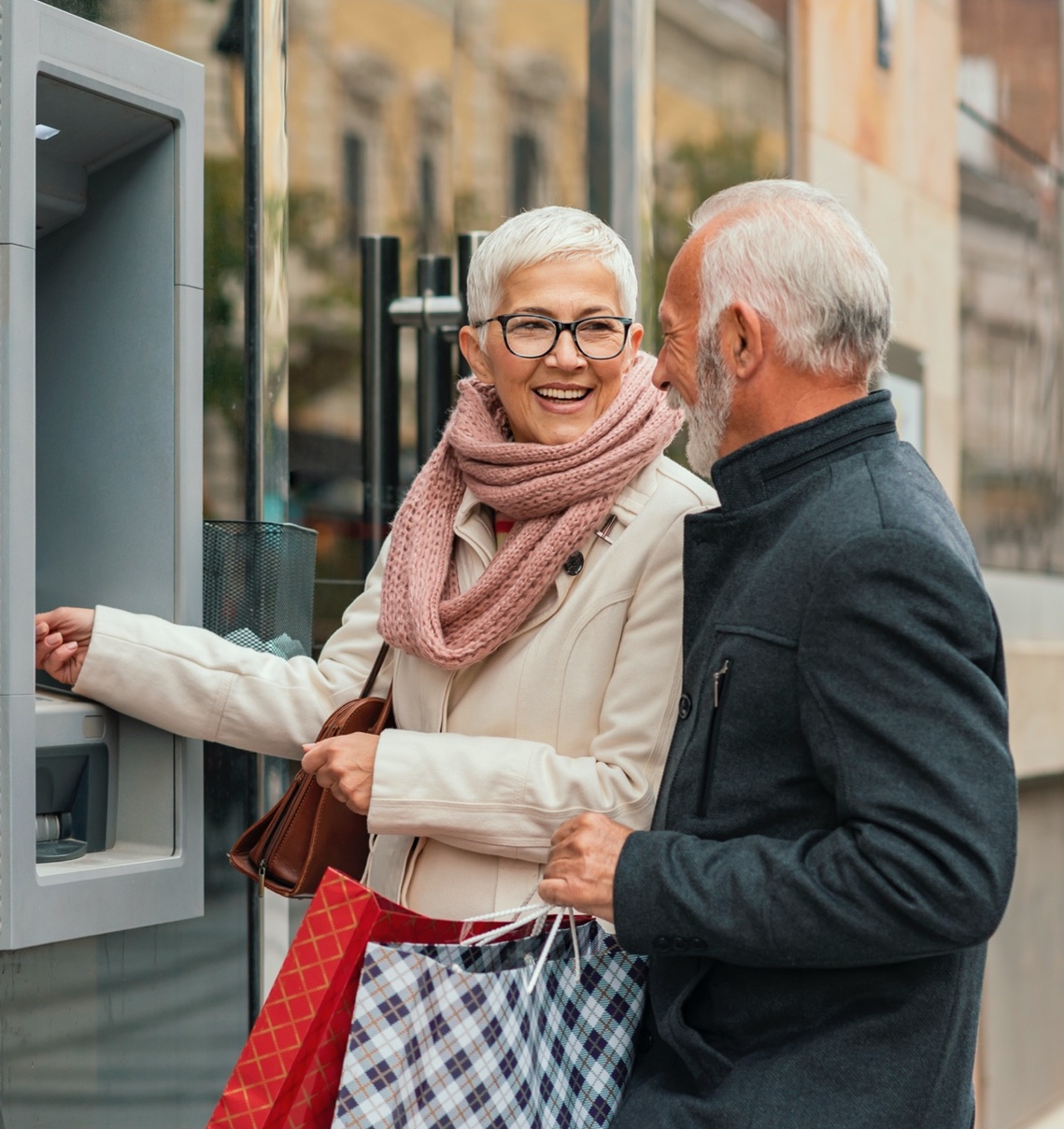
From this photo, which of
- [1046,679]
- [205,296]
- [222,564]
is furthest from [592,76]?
[1046,679]

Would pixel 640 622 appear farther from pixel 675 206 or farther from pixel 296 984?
pixel 675 206

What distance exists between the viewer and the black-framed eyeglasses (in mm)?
2086

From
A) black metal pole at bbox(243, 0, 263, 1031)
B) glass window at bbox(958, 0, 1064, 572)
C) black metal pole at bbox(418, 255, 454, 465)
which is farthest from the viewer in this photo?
glass window at bbox(958, 0, 1064, 572)

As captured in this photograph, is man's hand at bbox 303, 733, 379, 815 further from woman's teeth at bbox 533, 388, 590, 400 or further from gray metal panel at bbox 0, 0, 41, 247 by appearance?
gray metal panel at bbox 0, 0, 41, 247

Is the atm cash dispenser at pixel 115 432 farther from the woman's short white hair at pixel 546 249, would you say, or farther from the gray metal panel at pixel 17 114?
the woman's short white hair at pixel 546 249

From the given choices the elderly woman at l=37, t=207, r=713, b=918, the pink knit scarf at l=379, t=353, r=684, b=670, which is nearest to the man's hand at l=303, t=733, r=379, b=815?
the elderly woman at l=37, t=207, r=713, b=918

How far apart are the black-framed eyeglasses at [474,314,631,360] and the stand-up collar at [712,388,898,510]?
52 cm

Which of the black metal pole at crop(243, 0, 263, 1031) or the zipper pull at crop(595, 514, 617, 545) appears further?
the black metal pole at crop(243, 0, 263, 1031)

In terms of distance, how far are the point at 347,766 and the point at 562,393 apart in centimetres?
57

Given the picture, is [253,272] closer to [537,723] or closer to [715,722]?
[537,723]

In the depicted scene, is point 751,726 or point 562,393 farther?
point 562,393

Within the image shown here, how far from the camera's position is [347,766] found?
6.38 ft

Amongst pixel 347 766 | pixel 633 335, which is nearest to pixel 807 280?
pixel 633 335

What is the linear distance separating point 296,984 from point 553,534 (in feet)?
2.14
